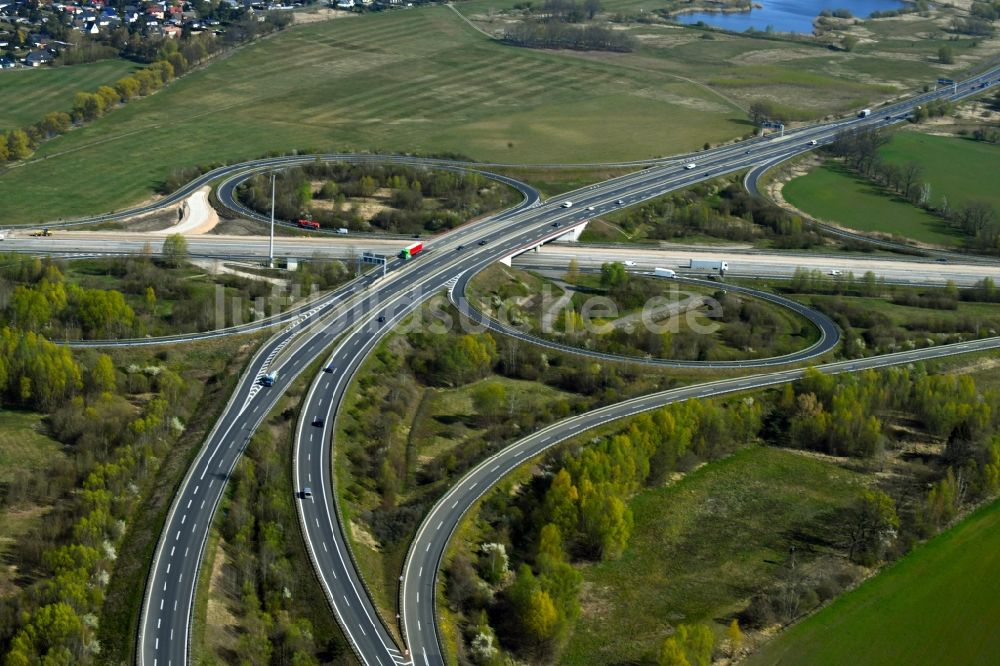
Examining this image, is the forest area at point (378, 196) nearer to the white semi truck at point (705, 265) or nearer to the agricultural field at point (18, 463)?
the white semi truck at point (705, 265)

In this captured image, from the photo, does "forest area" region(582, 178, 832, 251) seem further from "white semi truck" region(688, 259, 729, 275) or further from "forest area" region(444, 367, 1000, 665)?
"forest area" region(444, 367, 1000, 665)

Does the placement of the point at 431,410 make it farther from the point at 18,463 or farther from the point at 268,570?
the point at 18,463

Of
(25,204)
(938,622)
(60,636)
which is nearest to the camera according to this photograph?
(60,636)

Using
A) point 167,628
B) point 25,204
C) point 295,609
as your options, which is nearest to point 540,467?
point 295,609

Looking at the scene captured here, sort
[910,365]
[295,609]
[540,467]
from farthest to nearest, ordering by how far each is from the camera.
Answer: [910,365] < [540,467] < [295,609]

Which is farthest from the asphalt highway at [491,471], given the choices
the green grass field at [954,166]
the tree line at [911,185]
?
the green grass field at [954,166]

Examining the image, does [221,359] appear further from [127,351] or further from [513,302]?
[513,302]

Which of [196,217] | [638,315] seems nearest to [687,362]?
[638,315]
